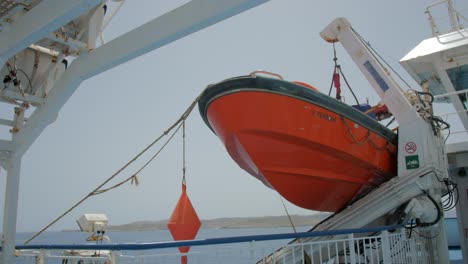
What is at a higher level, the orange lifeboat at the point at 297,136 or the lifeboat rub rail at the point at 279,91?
the lifeboat rub rail at the point at 279,91

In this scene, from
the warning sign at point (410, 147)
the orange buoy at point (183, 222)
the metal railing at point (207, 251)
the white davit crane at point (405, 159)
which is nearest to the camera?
the metal railing at point (207, 251)

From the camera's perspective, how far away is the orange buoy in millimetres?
4207

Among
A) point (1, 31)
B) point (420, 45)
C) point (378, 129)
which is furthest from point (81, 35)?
point (420, 45)

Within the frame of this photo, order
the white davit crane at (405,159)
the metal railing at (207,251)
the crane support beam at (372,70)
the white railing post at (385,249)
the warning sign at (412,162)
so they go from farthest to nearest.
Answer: the crane support beam at (372,70)
the warning sign at (412,162)
the white davit crane at (405,159)
the white railing post at (385,249)
the metal railing at (207,251)

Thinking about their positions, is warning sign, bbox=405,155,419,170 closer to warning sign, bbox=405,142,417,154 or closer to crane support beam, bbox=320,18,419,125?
warning sign, bbox=405,142,417,154

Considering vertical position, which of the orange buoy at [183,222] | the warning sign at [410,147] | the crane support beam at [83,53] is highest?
the crane support beam at [83,53]

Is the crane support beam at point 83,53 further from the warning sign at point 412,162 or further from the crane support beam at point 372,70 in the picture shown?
the crane support beam at point 372,70

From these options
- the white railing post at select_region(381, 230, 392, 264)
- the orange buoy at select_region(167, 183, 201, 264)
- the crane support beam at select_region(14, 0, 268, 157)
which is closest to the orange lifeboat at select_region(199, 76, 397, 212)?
the orange buoy at select_region(167, 183, 201, 264)

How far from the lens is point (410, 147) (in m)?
5.43

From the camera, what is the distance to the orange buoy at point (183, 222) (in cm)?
421

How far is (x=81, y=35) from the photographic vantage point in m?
4.34

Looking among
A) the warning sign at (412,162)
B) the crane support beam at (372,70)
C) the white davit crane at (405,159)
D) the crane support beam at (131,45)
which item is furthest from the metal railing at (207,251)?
the crane support beam at (372,70)

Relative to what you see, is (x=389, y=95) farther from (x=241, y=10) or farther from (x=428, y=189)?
(x=241, y=10)

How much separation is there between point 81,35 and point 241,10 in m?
2.41
